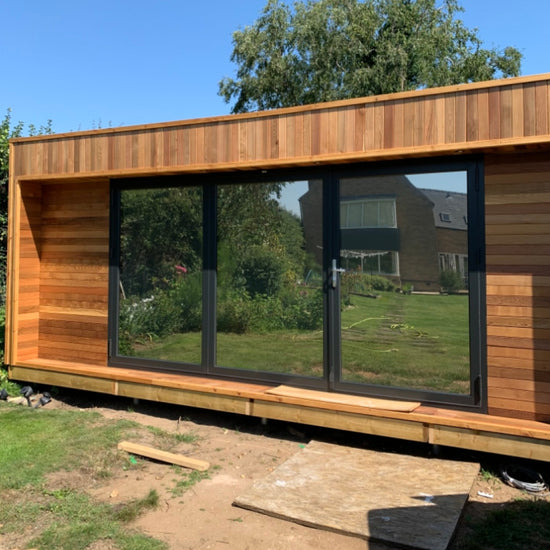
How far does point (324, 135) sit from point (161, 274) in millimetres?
2001

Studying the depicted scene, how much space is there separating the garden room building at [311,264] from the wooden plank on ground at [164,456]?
777 mm

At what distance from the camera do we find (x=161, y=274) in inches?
203

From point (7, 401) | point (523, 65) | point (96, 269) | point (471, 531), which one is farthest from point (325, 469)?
point (523, 65)

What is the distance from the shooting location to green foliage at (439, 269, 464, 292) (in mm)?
3936

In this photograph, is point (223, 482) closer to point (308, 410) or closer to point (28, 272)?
point (308, 410)

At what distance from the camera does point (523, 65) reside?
1961 centimetres

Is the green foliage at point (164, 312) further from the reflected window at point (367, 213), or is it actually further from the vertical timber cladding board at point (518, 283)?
the vertical timber cladding board at point (518, 283)

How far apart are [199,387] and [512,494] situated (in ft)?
8.26

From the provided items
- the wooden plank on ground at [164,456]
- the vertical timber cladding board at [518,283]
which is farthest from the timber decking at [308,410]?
the wooden plank on ground at [164,456]

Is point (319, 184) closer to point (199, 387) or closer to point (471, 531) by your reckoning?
point (199, 387)

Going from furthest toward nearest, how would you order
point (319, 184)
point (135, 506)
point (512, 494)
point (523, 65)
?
point (523, 65) < point (319, 184) < point (512, 494) < point (135, 506)

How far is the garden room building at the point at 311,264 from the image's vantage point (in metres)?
3.75

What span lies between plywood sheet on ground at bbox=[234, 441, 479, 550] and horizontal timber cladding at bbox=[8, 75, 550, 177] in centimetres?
220

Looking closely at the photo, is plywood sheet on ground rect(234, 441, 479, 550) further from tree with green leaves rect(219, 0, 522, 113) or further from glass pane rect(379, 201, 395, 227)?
tree with green leaves rect(219, 0, 522, 113)
